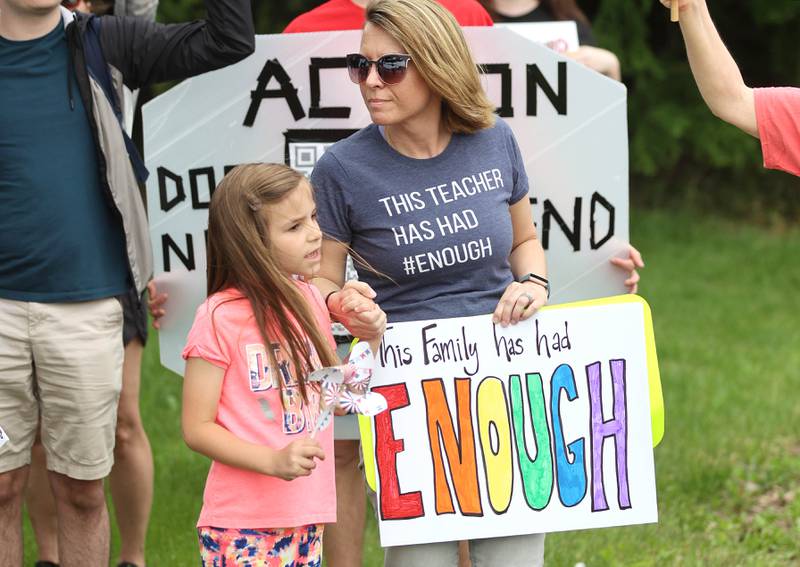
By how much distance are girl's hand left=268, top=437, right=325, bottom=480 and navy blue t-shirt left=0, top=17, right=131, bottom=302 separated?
1104mm

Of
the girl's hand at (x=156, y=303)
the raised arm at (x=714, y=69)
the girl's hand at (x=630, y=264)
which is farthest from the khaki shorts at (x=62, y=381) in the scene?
the raised arm at (x=714, y=69)

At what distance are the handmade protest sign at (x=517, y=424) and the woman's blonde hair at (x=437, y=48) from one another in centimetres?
58

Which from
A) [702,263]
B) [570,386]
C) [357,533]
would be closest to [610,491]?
[570,386]

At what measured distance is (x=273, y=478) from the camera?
3033mm

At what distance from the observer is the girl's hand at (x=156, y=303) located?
4238 mm

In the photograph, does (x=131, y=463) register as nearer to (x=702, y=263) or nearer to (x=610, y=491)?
(x=610, y=491)

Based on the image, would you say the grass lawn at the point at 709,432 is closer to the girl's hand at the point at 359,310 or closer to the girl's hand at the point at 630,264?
the girl's hand at the point at 630,264


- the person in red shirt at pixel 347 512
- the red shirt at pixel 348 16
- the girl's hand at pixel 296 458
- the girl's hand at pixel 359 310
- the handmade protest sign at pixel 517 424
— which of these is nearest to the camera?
the girl's hand at pixel 296 458

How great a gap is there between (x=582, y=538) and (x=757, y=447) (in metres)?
1.43

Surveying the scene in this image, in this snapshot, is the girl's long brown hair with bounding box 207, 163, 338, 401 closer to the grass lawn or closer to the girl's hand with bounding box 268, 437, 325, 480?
the girl's hand with bounding box 268, 437, 325, 480

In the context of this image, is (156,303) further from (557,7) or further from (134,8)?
(557,7)

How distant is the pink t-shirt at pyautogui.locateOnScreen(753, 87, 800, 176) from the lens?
326 centimetres

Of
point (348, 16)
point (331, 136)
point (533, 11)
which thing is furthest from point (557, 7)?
point (331, 136)

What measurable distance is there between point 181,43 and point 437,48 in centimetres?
87
